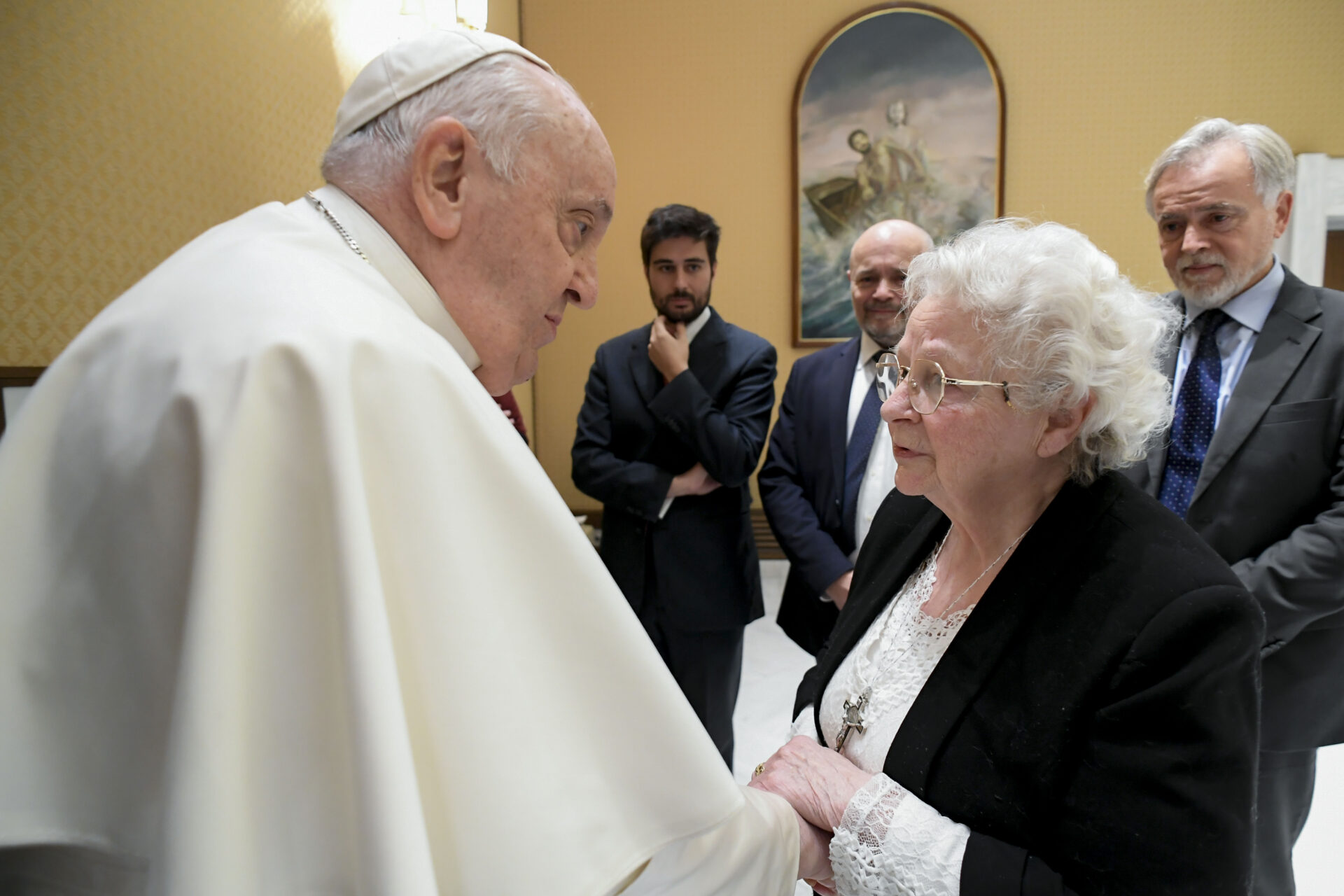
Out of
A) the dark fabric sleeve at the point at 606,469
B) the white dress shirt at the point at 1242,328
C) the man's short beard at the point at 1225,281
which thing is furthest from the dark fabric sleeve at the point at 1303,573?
the dark fabric sleeve at the point at 606,469

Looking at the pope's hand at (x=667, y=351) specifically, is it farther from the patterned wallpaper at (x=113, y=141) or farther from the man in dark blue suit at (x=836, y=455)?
the patterned wallpaper at (x=113, y=141)

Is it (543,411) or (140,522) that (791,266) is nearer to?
(543,411)

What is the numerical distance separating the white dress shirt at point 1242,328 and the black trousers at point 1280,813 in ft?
3.04

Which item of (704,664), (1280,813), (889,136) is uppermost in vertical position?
(889,136)

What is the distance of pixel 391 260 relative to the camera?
118cm

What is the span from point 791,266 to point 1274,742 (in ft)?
16.7

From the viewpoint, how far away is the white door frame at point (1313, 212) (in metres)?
6.28

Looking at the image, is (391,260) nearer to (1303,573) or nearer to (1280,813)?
(1303,573)

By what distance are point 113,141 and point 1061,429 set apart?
6.52 feet

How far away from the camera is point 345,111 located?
1.28m

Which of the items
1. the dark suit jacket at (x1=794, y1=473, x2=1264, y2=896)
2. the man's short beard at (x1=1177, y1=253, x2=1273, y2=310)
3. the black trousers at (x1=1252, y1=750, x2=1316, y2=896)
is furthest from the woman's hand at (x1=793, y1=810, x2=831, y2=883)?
the man's short beard at (x1=1177, y1=253, x2=1273, y2=310)

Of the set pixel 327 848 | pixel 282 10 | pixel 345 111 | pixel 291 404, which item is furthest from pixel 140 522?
pixel 282 10

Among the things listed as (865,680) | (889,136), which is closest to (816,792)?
(865,680)

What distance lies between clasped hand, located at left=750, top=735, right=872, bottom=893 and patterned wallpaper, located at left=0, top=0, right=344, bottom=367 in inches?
63.4
